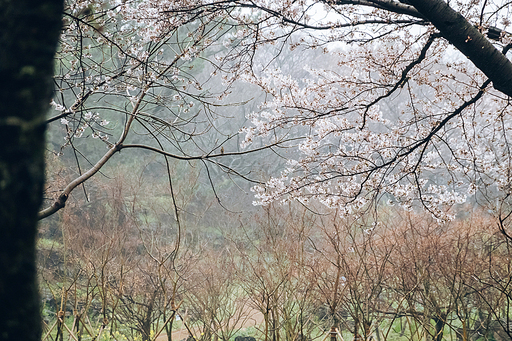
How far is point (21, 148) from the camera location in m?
0.43

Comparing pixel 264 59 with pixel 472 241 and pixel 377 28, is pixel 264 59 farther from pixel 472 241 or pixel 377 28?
pixel 377 28

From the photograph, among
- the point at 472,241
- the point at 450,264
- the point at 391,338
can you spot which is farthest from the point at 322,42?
the point at 391,338

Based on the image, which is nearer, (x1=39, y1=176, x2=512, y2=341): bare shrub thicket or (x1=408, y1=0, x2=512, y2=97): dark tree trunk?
(x1=408, y1=0, x2=512, y2=97): dark tree trunk

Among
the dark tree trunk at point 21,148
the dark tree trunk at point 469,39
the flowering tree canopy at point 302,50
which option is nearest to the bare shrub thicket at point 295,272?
the flowering tree canopy at point 302,50

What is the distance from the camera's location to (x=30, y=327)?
1.48ft

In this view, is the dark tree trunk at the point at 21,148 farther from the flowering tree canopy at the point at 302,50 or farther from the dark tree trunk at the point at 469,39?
the dark tree trunk at the point at 469,39

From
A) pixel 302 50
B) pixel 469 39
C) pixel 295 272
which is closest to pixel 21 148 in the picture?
pixel 469 39

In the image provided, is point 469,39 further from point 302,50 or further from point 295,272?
point 295,272

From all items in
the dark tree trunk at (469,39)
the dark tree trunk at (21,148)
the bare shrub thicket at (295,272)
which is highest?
the dark tree trunk at (469,39)

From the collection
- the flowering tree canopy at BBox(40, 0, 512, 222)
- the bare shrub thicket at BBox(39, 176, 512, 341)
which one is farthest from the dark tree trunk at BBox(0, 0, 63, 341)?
the bare shrub thicket at BBox(39, 176, 512, 341)

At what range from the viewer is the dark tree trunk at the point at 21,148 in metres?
0.43

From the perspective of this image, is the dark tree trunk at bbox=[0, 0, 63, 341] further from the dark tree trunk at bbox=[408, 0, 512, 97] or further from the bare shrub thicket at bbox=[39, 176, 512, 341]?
the bare shrub thicket at bbox=[39, 176, 512, 341]

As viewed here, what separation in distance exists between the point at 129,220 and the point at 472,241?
7537 millimetres

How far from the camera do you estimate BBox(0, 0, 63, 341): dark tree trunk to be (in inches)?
16.8
